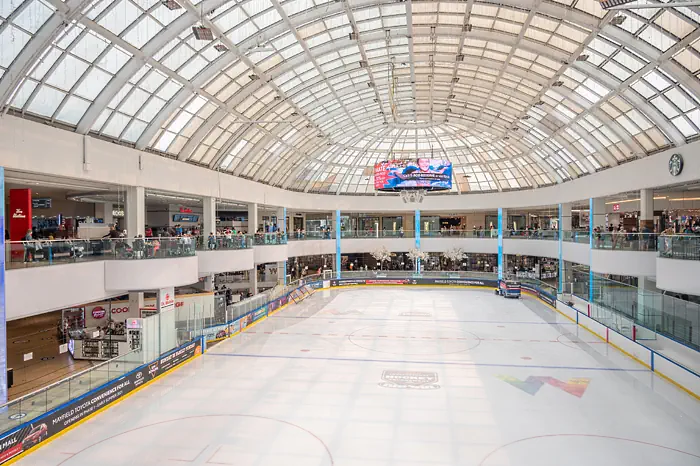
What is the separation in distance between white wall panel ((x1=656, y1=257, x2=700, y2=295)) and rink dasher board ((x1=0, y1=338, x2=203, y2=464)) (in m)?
18.6

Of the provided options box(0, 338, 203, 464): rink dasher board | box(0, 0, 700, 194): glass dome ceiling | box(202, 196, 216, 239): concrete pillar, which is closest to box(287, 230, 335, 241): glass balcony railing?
box(0, 0, 700, 194): glass dome ceiling

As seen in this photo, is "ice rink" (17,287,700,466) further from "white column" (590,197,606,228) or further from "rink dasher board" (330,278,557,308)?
"rink dasher board" (330,278,557,308)

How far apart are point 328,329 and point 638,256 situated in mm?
15091

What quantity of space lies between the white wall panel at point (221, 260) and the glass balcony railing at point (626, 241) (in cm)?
1901

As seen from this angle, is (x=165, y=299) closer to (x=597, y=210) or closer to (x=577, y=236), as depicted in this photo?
(x=577, y=236)

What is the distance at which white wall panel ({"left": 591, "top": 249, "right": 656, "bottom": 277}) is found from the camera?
2138cm

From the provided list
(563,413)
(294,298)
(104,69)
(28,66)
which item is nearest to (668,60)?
(563,413)

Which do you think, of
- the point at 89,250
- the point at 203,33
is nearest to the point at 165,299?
the point at 89,250

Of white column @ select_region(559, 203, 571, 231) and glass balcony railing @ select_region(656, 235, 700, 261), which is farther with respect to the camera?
white column @ select_region(559, 203, 571, 231)

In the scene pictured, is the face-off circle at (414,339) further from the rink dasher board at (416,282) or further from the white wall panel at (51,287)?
the rink dasher board at (416,282)

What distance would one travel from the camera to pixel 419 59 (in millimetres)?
26984

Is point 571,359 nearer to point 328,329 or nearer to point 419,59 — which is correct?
point 328,329

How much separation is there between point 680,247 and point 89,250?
2146 centimetres

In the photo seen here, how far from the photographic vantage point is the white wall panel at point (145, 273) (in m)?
18.5
